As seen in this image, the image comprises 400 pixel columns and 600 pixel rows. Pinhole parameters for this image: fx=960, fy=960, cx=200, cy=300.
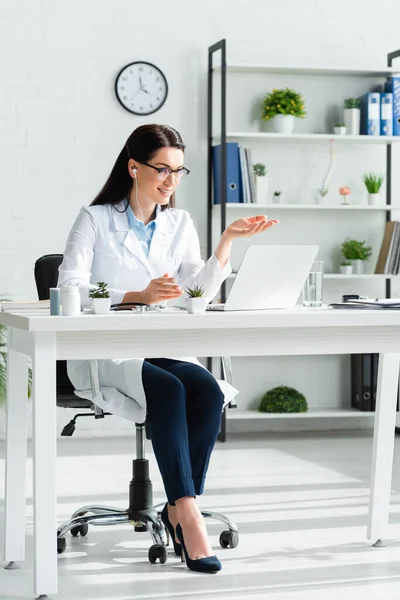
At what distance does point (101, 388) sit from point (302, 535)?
809 millimetres

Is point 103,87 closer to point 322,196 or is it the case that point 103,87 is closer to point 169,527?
point 322,196

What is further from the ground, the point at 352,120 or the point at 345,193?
the point at 352,120

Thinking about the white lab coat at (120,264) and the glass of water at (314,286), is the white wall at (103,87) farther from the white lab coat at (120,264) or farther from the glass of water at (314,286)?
the glass of water at (314,286)

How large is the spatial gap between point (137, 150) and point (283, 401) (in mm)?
2404

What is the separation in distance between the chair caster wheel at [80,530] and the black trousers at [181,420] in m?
0.53

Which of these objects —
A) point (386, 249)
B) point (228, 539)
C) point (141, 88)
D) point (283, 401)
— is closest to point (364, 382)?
point (283, 401)

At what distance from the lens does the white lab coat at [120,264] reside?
2.61 metres

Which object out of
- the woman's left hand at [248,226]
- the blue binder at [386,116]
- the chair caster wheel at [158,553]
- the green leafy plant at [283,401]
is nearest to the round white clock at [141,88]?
the blue binder at [386,116]

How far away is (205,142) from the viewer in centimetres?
501

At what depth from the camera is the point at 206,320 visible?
2213mm

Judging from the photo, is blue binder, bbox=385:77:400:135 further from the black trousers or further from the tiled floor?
the black trousers

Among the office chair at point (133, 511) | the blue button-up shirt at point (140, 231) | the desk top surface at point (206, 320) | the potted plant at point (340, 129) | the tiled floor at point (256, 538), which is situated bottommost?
the tiled floor at point (256, 538)

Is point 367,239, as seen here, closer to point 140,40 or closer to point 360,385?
point 360,385

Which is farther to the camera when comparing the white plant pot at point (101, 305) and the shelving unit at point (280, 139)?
the shelving unit at point (280, 139)
